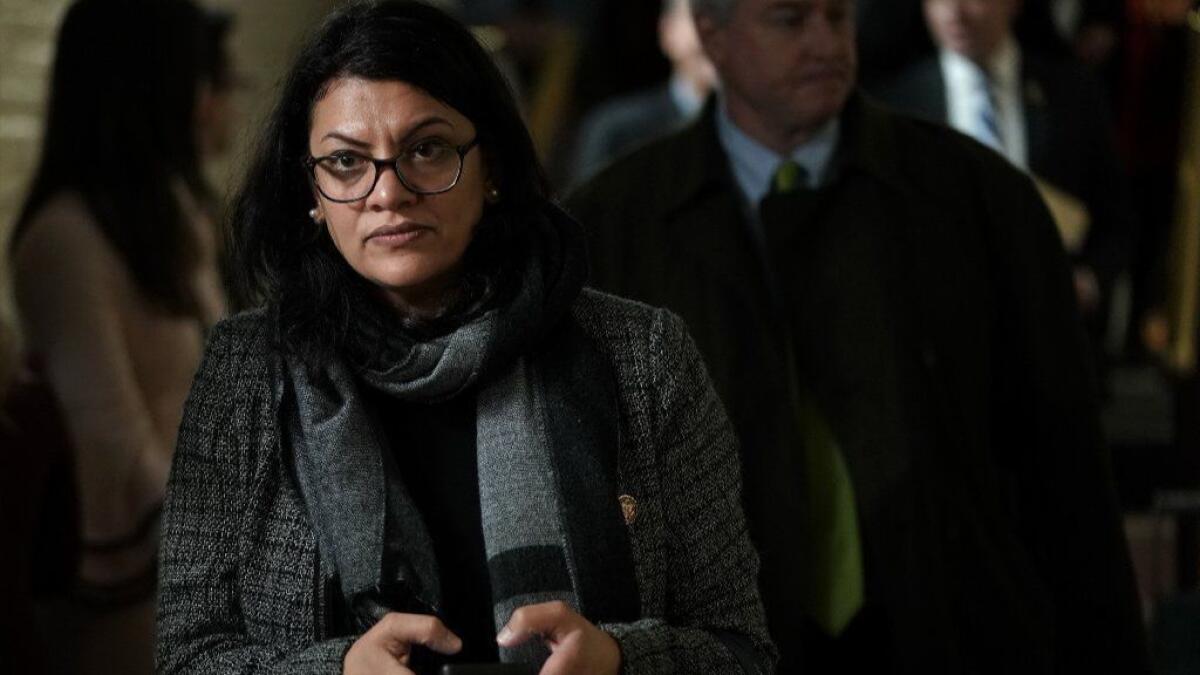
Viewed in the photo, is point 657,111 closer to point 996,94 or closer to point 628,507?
point 996,94

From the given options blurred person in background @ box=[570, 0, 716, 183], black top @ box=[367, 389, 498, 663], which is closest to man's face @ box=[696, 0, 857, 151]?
black top @ box=[367, 389, 498, 663]

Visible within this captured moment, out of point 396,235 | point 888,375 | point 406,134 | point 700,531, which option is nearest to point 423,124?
point 406,134

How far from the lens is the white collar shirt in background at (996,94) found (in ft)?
19.9

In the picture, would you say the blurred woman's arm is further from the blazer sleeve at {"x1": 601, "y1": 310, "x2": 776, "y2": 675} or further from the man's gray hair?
the blazer sleeve at {"x1": 601, "y1": 310, "x2": 776, "y2": 675}

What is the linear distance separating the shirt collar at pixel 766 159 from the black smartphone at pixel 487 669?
183 centimetres

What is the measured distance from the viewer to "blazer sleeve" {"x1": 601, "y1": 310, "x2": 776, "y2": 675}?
316 cm

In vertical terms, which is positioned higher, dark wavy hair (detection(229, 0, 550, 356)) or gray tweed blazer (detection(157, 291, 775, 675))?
dark wavy hair (detection(229, 0, 550, 356))

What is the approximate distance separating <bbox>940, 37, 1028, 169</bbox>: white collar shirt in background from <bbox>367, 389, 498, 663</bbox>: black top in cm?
312

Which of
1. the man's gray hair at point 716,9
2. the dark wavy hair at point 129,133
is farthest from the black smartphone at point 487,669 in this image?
the dark wavy hair at point 129,133

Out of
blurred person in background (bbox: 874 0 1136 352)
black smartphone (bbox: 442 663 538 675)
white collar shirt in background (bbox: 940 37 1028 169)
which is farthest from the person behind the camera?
blurred person in background (bbox: 874 0 1136 352)

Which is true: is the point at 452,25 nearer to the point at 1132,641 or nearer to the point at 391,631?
the point at 391,631

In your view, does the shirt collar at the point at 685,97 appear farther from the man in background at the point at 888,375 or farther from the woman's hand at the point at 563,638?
the woman's hand at the point at 563,638

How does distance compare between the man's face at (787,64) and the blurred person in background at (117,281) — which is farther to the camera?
the blurred person in background at (117,281)

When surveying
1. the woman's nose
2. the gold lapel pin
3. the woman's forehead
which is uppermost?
the woman's forehead
